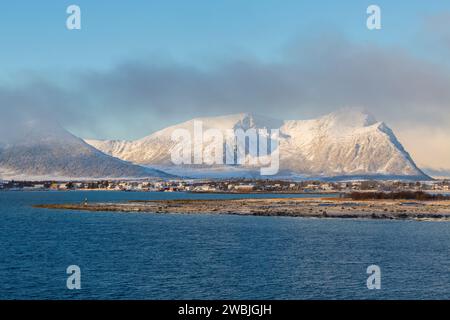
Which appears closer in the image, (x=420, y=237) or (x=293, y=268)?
(x=293, y=268)

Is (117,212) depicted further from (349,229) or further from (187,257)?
(187,257)

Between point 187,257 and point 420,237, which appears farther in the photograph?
point 420,237

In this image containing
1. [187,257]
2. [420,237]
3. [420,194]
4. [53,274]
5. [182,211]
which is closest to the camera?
[53,274]

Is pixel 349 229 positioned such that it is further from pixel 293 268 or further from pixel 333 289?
pixel 333 289

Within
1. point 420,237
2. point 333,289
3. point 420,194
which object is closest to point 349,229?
point 420,237
